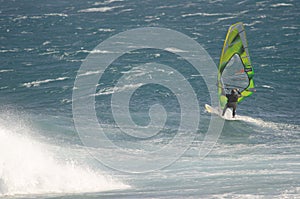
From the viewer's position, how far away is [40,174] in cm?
1366

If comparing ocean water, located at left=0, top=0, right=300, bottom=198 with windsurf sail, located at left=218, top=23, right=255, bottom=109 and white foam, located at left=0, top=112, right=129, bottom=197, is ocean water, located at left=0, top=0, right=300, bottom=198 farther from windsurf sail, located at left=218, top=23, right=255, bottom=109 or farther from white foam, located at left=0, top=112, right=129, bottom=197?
windsurf sail, located at left=218, top=23, right=255, bottom=109

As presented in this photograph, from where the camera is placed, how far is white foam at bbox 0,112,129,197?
42.4 feet

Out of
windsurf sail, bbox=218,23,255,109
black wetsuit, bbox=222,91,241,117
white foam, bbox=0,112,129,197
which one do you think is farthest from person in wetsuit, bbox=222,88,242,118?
white foam, bbox=0,112,129,197

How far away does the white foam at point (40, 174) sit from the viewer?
42.4 ft

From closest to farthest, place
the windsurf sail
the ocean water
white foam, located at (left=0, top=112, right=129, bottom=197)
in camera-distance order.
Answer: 1. white foam, located at (left=0, top=112, right=129, bottom=197)
2. the ocean water
3. the windsurf sail

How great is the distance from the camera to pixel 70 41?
38.9 m

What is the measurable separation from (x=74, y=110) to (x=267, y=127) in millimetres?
8177

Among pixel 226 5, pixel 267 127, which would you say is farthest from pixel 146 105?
pixel 226 5

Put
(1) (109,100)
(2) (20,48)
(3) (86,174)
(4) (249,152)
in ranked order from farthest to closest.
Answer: (2) (20,48) < (1) (109,100) < (4) (249,152) < (3) (86,174)

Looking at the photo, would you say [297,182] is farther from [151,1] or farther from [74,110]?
[151,1]

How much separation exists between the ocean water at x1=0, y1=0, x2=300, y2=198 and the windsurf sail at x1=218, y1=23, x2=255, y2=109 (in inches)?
47.8

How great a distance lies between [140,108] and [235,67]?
14.5 ft

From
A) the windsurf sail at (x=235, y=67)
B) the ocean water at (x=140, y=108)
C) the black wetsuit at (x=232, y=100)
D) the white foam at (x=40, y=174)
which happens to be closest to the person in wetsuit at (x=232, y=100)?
the black wetsuit at (x=232, y=100)

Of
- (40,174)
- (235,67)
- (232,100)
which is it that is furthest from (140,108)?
(40,174)
